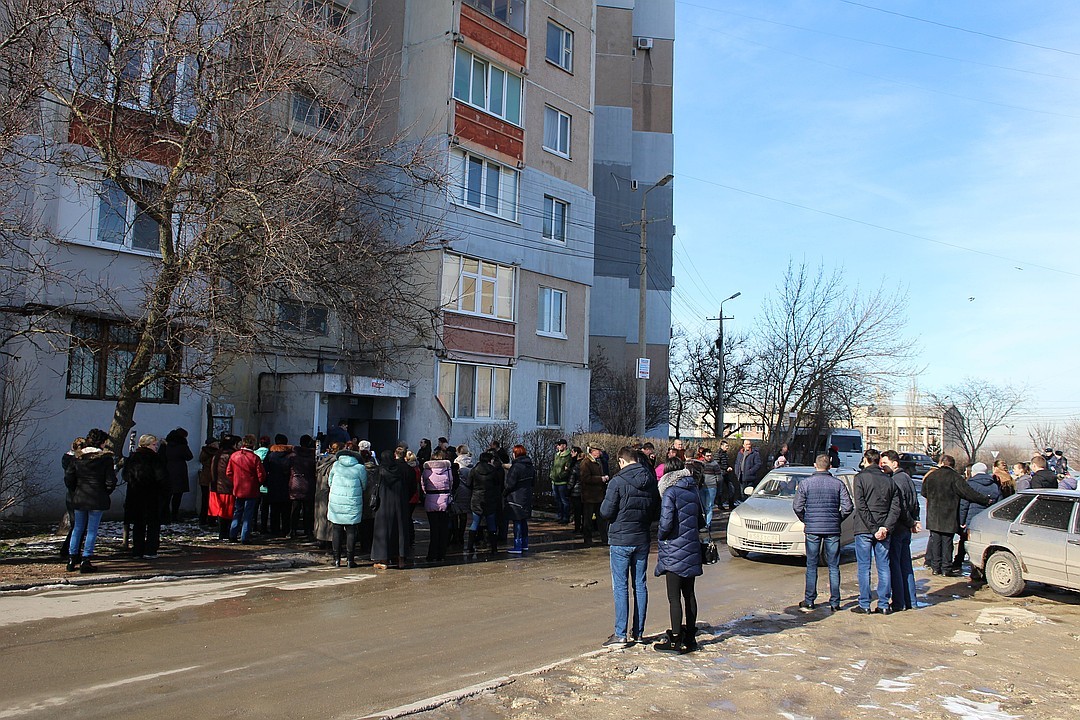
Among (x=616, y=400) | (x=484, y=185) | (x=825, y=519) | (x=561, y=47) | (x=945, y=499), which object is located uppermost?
(x=561, y=47)

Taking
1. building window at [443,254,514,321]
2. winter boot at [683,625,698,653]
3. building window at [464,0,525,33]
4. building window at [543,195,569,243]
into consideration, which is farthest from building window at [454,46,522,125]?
winter boot at [683,625,698,653]

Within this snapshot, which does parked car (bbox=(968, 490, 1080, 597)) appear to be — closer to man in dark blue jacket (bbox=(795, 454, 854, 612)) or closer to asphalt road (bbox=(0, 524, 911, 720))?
asphalt road (bbox=(0, 524, 911, 720))

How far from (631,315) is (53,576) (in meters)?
36.1

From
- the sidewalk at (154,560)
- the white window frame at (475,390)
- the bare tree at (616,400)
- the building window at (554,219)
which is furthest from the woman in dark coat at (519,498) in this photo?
the bare tree at (616,400)

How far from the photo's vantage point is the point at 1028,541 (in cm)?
1163

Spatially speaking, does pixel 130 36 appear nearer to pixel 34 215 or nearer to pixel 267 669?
pixel 34 215

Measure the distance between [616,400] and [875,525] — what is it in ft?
87.5

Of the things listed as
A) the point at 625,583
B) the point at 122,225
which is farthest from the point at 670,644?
the point at 122,225

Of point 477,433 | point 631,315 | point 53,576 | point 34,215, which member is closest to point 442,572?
point 53,576

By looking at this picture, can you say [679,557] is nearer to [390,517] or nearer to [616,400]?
[390,517]

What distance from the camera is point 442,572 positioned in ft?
41.2

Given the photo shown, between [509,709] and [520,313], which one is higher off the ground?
[520,313]

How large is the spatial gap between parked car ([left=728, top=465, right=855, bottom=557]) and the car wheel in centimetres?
213

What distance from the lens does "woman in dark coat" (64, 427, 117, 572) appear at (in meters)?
10.9
